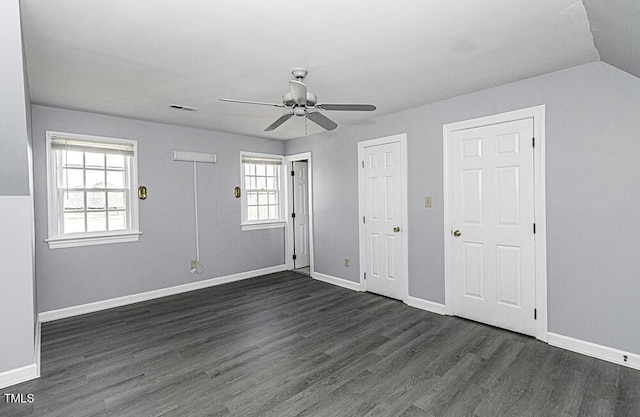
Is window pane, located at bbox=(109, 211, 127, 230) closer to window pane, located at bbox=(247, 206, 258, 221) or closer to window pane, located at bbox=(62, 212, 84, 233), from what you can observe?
window pane, located at bbox=(62, 212, 84, 233)

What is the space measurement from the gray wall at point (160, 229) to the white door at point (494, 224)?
11.0ft

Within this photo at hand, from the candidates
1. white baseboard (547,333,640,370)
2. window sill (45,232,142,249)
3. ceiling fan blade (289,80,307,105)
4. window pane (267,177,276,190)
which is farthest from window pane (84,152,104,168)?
white baseboard (547,333,640,370)

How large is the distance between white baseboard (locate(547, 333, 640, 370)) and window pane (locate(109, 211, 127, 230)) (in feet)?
16.8

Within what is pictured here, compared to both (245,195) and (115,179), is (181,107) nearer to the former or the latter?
(115,179)

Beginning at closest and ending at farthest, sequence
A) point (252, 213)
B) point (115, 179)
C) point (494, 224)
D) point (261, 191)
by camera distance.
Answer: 1. point (494, 224)
2. point (115, 179)
3. point (252, 213)
4. point (261, 191)

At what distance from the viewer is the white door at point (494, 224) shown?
3.14m

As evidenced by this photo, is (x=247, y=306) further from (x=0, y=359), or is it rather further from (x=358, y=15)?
(x=358, y=15)

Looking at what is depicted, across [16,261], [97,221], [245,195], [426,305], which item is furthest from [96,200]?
[426,305]

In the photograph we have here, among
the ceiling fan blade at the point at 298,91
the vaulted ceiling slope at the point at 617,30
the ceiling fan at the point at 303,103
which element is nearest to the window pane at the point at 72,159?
the ceiling fan at the point at 303,103

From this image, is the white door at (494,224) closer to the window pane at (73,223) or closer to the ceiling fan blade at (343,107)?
the ceiling fan blade at (343,107)

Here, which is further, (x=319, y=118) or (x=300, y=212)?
(x=300, y=212)

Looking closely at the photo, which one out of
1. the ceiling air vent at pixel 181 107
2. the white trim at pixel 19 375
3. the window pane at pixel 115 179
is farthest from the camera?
the window pane at pixel 115 179

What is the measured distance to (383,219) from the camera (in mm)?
4477

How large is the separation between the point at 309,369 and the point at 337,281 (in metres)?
2.56
